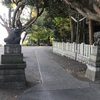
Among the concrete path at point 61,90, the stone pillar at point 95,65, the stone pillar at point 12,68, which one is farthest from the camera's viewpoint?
the stone pillar at point 95,65

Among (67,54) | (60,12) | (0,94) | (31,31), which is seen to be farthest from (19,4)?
(31,31)

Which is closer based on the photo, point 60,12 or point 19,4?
point 19,4

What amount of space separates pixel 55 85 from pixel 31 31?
42927 mm

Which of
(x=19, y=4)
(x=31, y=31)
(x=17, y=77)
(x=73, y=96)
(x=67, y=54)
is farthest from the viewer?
(x=31, y=31)

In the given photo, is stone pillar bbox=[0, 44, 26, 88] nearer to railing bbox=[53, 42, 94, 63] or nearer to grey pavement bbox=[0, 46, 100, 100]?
grey pavement bbox=[0, 46, 100, 100]

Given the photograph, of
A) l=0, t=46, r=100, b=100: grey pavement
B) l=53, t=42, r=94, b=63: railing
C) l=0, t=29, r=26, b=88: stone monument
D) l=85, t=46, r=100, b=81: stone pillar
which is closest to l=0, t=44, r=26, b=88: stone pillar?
l=0, t=29, r=26, b=88: stone monument

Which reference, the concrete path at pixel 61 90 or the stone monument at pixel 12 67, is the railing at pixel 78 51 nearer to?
the concrete path at pixel 61 90

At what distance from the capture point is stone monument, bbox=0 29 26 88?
8945mm

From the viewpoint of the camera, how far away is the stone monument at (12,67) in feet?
29.3

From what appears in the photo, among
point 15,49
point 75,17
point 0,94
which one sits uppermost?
point 75,17

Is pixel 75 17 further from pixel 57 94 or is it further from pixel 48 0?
pixel 57 94

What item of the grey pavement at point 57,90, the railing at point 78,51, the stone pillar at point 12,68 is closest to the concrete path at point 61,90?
the grey pavement at point 57,90

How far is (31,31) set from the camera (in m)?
51.8

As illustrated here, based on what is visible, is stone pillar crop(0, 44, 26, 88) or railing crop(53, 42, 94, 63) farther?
railing crop(53, 42, 94, 63)
